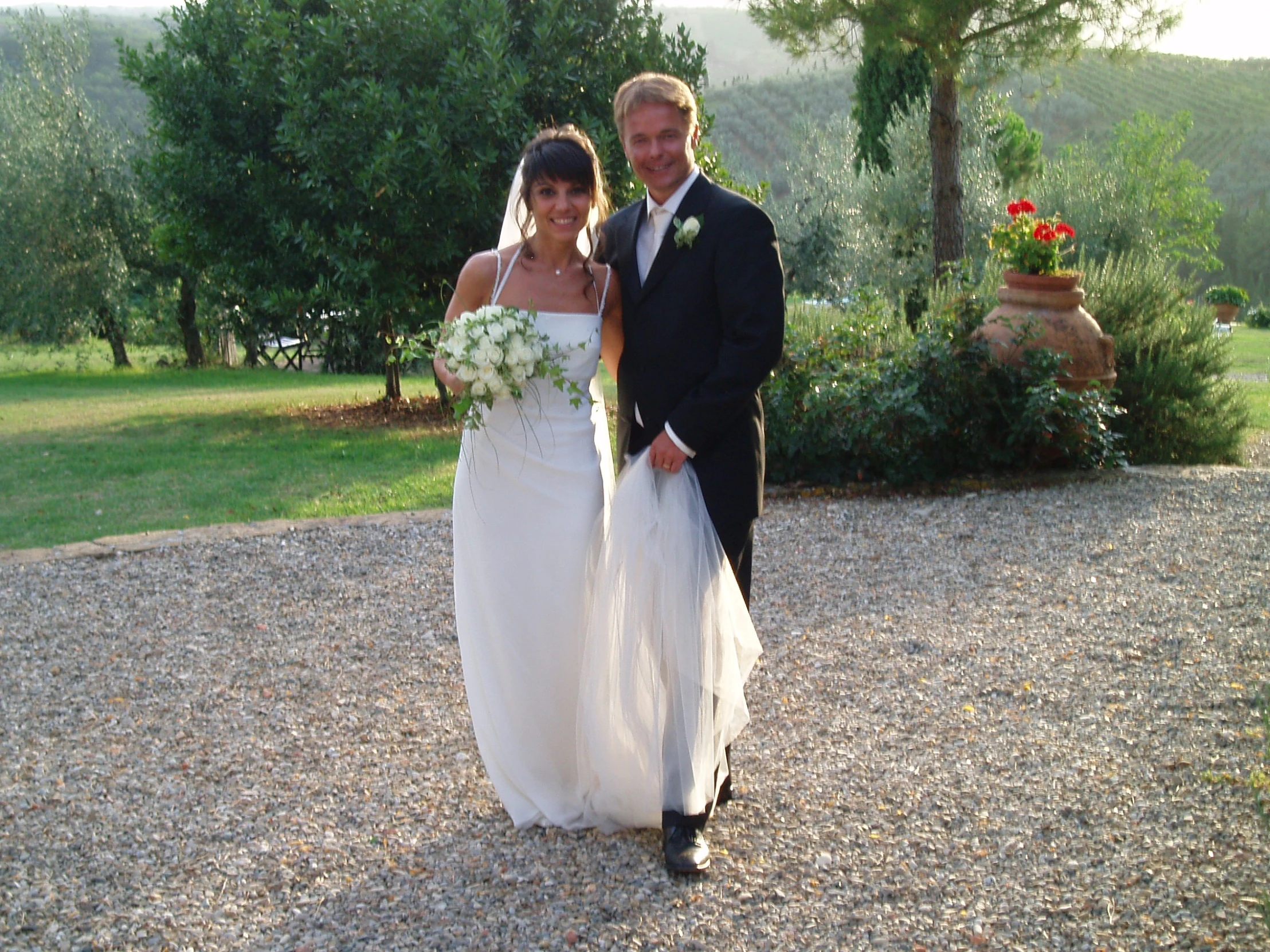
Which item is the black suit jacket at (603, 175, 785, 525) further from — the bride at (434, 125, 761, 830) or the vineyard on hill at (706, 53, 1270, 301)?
the vineyard on hill at (706, 53, 1270, 301)

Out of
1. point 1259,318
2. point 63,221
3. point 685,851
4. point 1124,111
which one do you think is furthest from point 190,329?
point 1124,111

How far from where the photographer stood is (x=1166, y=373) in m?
8.24

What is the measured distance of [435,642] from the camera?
4.72 meters

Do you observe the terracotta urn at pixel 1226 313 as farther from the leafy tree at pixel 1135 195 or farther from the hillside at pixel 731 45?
the hillside at pixel 731 45

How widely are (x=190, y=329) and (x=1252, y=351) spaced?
21.6 m

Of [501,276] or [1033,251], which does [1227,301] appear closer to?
[1033,251]

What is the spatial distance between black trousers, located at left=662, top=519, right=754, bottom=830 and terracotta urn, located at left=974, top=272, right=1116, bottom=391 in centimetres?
491

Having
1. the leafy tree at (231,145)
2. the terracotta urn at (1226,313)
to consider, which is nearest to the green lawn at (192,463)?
the leafy tree at (231,145)

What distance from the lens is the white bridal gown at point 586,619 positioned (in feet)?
9.58

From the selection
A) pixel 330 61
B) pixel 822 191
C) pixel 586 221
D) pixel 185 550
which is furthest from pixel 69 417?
pixel 822 191

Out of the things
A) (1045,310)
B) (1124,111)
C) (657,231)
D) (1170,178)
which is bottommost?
(1045,310)

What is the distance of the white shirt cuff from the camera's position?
2906mm

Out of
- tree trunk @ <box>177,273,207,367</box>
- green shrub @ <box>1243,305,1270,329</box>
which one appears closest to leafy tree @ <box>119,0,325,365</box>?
tree trunk @ <box>177,273,207,367</box>

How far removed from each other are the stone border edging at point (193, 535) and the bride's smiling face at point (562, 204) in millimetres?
3919
